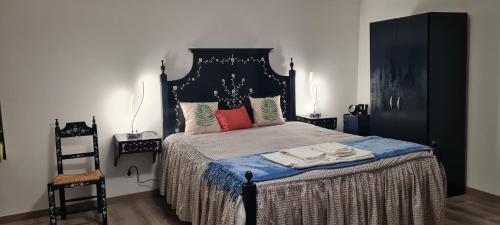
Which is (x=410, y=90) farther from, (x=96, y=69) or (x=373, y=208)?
(x=96, y=69)

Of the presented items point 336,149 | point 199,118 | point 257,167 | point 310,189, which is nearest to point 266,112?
point 199,118

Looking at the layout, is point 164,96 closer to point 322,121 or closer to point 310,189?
point 322,121

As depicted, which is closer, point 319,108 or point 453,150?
point 453,150

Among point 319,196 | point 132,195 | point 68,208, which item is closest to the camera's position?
point 319,196

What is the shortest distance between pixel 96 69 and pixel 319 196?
2.51 metres

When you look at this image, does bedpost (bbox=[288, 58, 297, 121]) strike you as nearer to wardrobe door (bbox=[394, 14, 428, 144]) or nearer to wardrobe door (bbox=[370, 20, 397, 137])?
wardrobe door (bbox=[370, 20, 397, 137])

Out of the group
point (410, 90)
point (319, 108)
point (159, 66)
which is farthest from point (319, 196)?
point (319, 108)

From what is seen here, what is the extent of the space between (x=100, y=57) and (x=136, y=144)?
90 cm

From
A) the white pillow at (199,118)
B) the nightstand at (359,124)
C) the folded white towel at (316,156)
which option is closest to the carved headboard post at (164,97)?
the white pillow at (199,118)

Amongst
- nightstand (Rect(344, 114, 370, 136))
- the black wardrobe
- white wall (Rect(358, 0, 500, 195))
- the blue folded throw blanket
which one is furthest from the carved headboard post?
white wall (Rect(358, 0, 500, 195))

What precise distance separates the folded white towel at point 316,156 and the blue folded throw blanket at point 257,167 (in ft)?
0.10

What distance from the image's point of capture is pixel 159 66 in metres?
4.49

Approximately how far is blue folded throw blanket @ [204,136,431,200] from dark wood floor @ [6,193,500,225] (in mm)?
851

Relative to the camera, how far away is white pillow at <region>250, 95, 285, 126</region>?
4730mm
